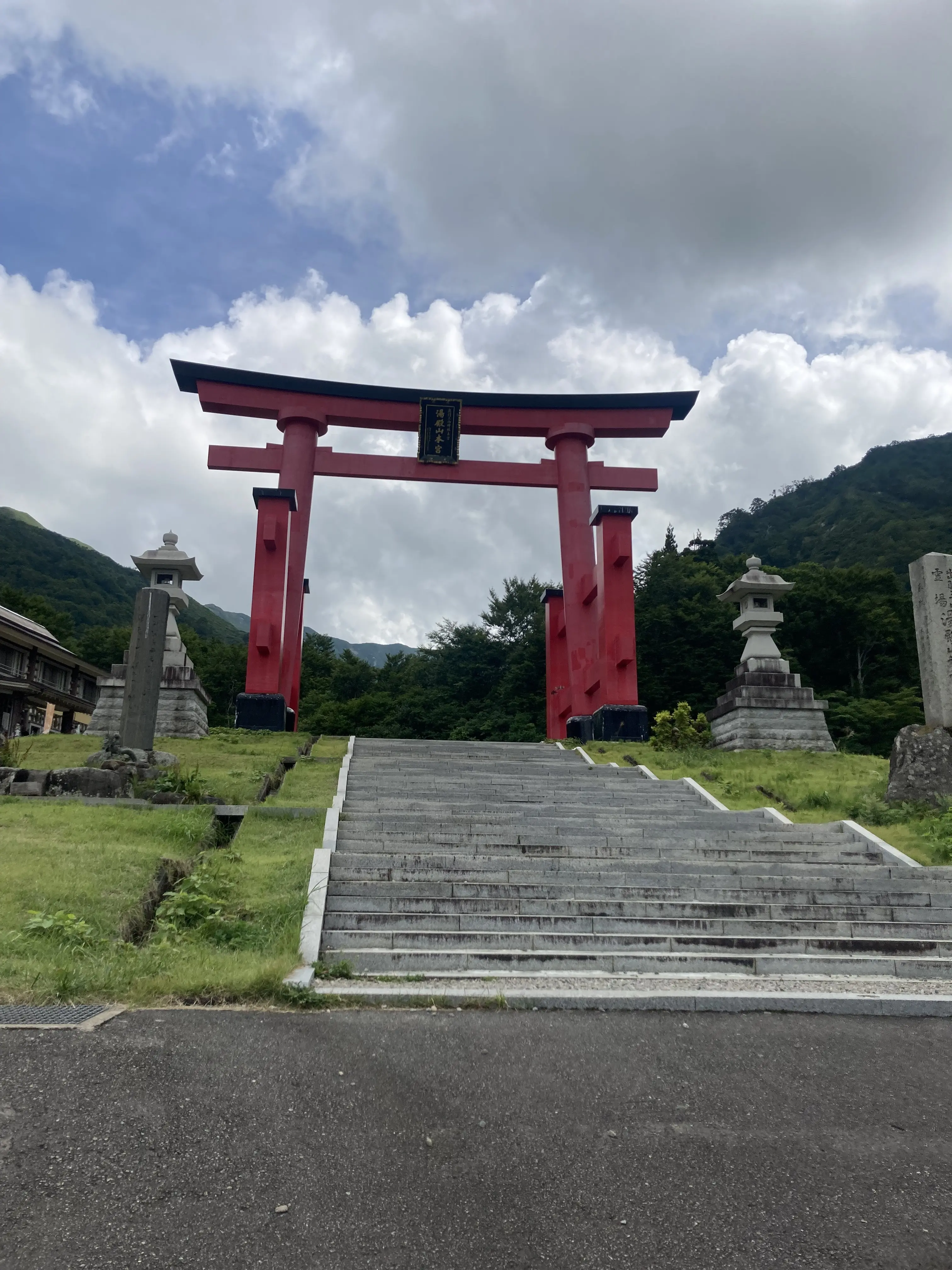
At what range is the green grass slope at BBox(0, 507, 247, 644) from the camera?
48875mm

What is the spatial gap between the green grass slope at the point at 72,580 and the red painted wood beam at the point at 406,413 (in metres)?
27.3

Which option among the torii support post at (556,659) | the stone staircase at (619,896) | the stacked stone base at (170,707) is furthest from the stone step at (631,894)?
the torii support post at (556,659)

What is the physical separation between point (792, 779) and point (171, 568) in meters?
13.0

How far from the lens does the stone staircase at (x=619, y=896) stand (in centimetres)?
579

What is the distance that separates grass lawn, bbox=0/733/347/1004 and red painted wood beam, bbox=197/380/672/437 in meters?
11.5

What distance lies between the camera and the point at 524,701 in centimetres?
2869

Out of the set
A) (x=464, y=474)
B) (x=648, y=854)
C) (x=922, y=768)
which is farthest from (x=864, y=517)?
(x=648, y=854)

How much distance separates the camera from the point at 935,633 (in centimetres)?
1040

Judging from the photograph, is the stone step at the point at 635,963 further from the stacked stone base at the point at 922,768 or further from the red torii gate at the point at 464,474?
the red torii gate at the point at 464,474

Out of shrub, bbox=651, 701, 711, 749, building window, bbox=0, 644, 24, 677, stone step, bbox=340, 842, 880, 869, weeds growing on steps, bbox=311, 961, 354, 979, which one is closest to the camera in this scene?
weeds growing on steps, bbox=311, 961, 354, 979

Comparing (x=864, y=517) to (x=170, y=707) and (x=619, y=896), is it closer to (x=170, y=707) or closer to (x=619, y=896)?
(x=170, y=707)

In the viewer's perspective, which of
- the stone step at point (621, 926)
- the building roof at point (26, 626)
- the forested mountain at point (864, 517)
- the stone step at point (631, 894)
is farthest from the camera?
the forested mountain at point (864, 517)

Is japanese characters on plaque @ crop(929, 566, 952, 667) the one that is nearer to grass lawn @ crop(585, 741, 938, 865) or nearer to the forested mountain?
grass lawn @ crop(585, 741, 938, 865)

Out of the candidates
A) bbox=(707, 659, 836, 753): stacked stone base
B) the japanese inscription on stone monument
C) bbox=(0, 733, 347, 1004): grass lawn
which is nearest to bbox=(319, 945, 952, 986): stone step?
bbox=(0, 733, 347, 1004): grass lawn
